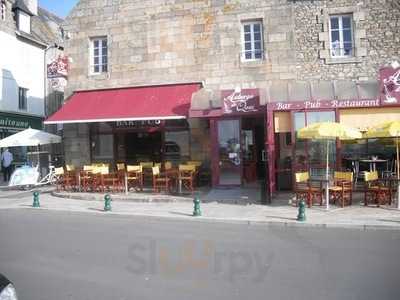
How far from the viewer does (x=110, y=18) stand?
1727cm

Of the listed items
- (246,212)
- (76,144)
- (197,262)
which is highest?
(76,144)

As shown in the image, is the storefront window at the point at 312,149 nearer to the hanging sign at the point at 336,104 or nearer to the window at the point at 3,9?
the hanging sign at the point at 336,104

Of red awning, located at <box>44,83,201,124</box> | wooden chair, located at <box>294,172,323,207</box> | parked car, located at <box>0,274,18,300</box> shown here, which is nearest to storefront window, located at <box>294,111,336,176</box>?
wooden chair, located at <box>294,172,323,207</box>

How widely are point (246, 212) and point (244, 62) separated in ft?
21.3

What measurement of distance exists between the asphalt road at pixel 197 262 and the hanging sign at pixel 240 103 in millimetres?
5274

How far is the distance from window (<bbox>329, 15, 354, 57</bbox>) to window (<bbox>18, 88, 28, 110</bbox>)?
19.6m

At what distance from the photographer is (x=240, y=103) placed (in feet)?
46.4

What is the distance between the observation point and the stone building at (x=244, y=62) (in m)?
14.0

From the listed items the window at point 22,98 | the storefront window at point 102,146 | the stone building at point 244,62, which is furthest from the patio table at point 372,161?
the window at point 22,98

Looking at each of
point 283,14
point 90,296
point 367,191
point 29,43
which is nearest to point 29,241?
point 90,296

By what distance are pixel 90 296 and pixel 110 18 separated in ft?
46.4

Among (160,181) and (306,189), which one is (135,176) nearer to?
(160,181)

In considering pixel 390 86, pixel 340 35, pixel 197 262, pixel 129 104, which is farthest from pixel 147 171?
pixel 197 262

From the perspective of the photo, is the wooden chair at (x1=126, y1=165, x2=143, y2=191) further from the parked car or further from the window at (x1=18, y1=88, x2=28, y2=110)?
the window at (x1=18, y1=88, x2=28, y2=110)
